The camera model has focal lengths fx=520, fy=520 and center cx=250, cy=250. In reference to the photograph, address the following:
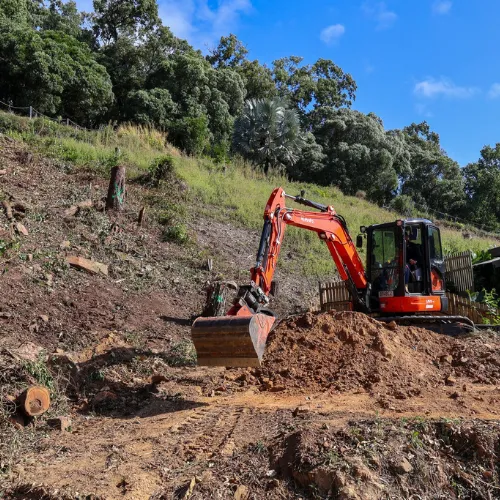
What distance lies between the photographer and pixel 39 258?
9242 mm

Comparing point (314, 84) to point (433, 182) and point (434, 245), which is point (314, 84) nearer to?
point (433, 182)

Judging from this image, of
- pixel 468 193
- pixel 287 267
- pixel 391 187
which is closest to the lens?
pixel 287 267

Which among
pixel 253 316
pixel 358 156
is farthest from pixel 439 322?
pixel 358 156

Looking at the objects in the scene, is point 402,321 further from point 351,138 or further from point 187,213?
point 351,138

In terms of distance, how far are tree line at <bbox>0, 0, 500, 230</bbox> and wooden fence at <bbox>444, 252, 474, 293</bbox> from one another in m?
12.1

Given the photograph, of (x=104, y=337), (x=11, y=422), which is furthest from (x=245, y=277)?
(x=11, y=422)

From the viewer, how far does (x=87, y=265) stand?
9.77 meters

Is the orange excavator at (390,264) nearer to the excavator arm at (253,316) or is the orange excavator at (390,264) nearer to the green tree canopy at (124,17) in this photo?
the excavator arm at (253,316)

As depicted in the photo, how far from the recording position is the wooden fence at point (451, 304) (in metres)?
10.8

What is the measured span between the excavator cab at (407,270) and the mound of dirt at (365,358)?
106 centimetres

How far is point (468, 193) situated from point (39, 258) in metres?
40.8

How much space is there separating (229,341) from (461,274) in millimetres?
9454

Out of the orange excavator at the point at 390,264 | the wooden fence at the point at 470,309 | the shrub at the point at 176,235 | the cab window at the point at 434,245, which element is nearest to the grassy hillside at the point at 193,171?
the shrub at the point at 176,235

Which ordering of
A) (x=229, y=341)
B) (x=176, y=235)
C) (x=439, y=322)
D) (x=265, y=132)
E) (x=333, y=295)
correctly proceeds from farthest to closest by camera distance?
(x=265, y=132)
(x=176, y=235)
(x=333, y=295)
(x=439, y=322)
(x=229, y=341)
